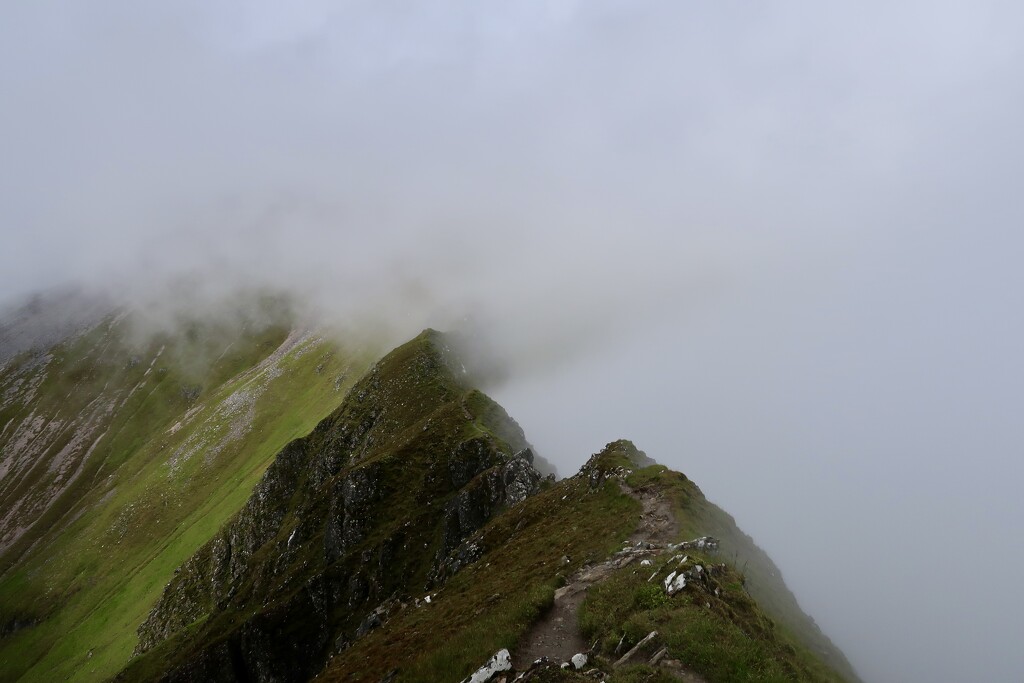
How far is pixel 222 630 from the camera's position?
60.9m

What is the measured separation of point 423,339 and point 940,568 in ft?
548

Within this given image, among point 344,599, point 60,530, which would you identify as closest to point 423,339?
point 344,599

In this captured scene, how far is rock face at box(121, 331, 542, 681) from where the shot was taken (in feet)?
169

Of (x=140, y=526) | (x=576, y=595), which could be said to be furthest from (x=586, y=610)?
(x=140, y=526)

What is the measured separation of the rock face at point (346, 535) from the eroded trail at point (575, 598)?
16806mm

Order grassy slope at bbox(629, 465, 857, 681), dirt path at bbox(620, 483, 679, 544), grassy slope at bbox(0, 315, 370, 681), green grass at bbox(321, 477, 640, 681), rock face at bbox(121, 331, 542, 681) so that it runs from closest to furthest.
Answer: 1. green grass at bbox(321, 477, 640, 681)
2. grassy slope at bbox(629, 465, 857, 681)
3. dirt path at bbox(620, 483, 679, 544)
4. rock face at bbox(121, 331, 542, 681)
5. grassy slope at bbox(0, 315, 370, 681)

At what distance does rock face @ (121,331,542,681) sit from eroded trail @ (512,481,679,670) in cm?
1681

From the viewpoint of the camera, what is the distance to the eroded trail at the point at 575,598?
67.3ft

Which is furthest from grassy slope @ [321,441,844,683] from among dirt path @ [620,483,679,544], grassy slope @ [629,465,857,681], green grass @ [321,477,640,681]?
dirt path @ [620,483,679,544]

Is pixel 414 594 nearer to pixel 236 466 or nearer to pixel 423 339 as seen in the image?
pixel 423 339

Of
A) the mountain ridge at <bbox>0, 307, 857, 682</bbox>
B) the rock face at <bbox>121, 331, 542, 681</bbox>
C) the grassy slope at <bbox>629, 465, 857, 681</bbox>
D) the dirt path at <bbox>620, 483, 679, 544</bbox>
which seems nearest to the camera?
the mountain ridge at <bbox>0, 307, 857, 682</bbox>

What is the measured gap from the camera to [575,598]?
2378 centimetres

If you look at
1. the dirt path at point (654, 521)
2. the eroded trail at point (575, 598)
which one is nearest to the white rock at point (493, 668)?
the eroded trail at point (575, 598)

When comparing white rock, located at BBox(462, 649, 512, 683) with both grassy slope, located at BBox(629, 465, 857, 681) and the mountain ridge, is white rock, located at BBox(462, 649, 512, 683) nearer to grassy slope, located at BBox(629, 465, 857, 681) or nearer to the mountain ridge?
the mountain ridge
